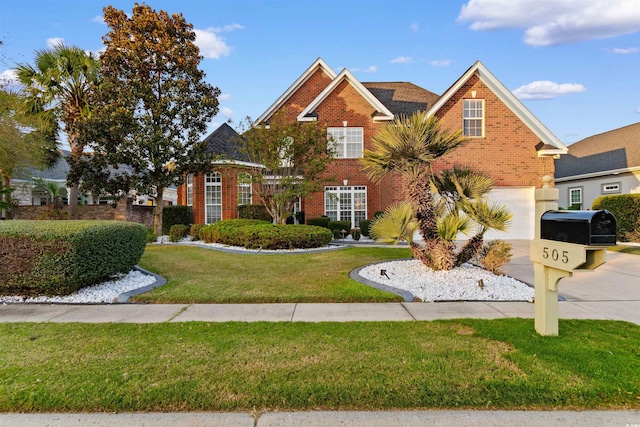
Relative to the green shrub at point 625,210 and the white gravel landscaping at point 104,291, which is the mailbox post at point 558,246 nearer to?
the white gravel landscaping at point 104,291

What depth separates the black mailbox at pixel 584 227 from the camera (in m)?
3.37

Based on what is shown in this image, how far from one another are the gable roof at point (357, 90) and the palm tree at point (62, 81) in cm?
976

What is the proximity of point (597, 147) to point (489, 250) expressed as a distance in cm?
2009

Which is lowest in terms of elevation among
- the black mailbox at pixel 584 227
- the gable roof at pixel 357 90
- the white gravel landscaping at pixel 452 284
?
the white gravel landscaping at pixel 452 284

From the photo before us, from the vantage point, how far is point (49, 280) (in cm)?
592

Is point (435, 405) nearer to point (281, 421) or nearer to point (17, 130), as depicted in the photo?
point (281, 421)

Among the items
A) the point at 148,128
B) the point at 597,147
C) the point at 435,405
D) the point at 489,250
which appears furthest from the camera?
the point at 597,147

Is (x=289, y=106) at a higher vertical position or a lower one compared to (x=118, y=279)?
higher

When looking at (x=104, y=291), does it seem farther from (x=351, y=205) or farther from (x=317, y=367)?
(x=351, y=205)

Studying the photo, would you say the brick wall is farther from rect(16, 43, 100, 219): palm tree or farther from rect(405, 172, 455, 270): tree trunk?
rect(16, 43, 100, 219): palm tree

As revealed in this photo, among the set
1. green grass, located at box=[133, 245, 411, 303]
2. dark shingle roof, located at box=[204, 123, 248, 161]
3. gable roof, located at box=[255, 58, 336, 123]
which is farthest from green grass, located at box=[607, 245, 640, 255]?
dark shingle roof, located at box=[204, 123, 248, 161]

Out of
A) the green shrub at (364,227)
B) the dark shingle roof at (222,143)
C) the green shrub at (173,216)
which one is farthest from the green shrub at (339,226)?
the green shrub at (173,216)

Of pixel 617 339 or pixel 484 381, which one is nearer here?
pixel 484 381

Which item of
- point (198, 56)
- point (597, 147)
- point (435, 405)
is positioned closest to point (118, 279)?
point (435, 405)
